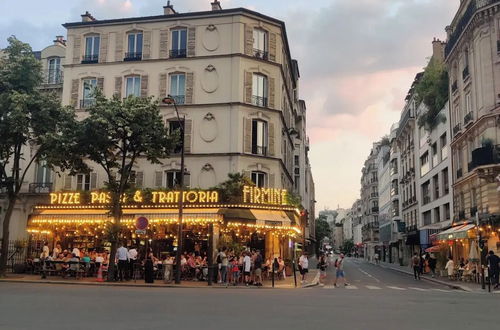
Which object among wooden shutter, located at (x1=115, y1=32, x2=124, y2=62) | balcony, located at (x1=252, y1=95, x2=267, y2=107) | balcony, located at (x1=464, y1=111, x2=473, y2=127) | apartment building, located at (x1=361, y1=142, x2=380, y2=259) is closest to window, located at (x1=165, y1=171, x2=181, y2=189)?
balcony, located at (x1=252, y1=95, x2=267, y2=107)

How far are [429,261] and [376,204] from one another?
64.8 meters

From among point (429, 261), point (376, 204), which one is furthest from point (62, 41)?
point (376, 204)

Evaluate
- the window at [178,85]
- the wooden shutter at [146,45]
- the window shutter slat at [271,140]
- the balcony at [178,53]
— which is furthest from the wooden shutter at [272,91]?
the wooden shutter at [146,45]

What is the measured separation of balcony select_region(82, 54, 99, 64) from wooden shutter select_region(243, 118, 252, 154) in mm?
11030

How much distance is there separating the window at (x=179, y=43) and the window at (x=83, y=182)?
9.77 meters

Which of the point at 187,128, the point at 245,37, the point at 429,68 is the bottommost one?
the point at 187,128

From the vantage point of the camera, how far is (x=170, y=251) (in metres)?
31.2

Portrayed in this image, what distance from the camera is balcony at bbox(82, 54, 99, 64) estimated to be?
34.2m

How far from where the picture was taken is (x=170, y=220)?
2878cm

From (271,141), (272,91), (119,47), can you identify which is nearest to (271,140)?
(271,141)

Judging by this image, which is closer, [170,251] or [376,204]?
[170,251]

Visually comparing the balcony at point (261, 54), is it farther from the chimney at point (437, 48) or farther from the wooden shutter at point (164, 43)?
the chimney at point (437, 48)

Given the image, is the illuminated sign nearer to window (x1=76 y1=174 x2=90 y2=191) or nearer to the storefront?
the storefront

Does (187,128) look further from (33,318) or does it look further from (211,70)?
(33,318)
